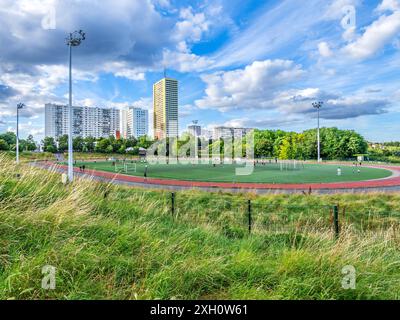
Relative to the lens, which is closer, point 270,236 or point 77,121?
point 270,236

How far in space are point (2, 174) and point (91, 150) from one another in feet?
359

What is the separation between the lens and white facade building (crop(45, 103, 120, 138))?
124 metres

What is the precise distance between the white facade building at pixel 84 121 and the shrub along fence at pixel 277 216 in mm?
124958

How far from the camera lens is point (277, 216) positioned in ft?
35.8

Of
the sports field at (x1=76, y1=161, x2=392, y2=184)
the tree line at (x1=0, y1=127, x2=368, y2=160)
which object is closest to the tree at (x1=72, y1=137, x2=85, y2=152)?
the tree line at (x1=0, y1=127, x2=368, y2=160)

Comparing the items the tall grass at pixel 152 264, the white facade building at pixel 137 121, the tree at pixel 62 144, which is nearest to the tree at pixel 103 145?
the tree at pixel 62 144

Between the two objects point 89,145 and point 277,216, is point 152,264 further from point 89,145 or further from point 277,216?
A: point 89,145

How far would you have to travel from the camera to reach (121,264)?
3.41 meters

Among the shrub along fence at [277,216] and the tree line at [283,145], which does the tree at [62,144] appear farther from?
the shrub along fence at [277,216]

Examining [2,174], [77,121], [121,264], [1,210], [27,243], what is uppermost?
[77,121]
